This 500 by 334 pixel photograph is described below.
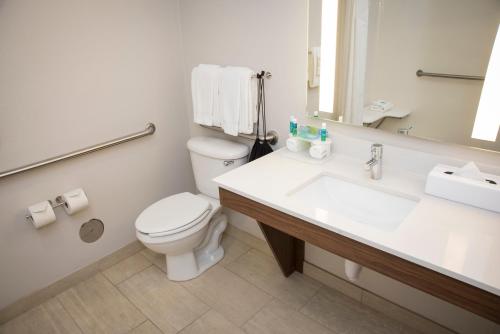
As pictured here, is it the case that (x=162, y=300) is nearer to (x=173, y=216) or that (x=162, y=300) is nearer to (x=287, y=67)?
(x=173, y=216)

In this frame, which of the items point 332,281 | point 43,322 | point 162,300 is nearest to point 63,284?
point 43,322

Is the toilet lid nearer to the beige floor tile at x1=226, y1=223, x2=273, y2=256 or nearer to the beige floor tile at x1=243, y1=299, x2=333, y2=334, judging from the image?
the beige floor tile at x1=226, y1=223, x2=273, y2=256

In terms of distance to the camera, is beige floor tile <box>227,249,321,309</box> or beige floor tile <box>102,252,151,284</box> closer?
beige floor tile <box>227,249,321,309</box>

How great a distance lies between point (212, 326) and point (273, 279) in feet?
1.54

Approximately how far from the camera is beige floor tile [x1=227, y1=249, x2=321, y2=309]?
1.89 meters

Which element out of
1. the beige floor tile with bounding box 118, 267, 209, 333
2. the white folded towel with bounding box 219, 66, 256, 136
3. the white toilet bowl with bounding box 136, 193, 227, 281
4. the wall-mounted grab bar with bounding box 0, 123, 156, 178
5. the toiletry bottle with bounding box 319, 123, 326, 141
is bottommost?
the beige floor tile with bounding box 118, 267, 209, 333

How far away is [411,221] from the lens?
114 cm

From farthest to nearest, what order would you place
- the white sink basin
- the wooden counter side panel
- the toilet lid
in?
the toilet lid
the white sink basin
the wooden counter side panel

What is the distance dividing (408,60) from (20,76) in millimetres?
1772

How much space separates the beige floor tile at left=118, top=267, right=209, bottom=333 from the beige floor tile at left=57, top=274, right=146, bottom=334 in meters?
0.05

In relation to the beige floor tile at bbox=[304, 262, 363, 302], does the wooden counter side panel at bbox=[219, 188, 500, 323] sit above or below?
above

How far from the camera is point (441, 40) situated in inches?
49.4

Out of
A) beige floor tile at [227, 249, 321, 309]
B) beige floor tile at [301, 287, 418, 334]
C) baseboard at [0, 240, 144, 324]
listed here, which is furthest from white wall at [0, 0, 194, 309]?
beige floor tile at [301, 287, 418, 334]

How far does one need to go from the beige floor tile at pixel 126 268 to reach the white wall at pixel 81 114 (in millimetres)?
112
